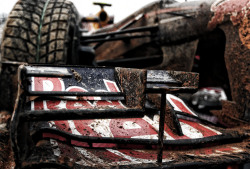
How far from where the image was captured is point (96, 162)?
0.85 m

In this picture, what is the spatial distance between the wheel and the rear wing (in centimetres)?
91

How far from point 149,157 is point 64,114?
468 millimetres

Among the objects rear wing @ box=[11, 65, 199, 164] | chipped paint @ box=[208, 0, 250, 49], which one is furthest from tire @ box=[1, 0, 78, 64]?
chipped paint @ box=[208, 0, 250, 49]

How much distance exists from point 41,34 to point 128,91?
1.58 metres

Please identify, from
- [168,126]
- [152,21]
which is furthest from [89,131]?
[152,21]

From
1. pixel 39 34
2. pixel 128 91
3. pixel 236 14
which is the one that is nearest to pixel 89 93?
pixel 128 91

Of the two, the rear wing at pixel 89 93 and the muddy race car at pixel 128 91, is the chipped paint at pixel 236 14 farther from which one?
the rear wing at pixel 89 93

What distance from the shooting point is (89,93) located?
2.86ft

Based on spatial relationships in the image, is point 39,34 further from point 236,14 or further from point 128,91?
point 236,14

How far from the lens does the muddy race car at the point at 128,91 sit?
783mm

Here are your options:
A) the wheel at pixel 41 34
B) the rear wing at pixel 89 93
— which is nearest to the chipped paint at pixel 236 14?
the rear wing at pixel 89 93

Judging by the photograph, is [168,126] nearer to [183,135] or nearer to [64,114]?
[183,135]

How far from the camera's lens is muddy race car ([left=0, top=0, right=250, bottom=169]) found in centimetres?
78

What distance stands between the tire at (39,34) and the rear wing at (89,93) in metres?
0.91
